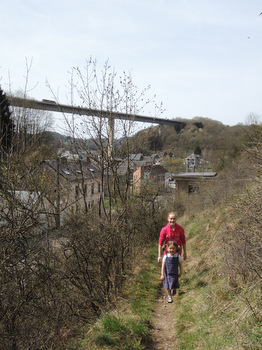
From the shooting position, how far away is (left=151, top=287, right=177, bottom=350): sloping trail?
15.7 feet

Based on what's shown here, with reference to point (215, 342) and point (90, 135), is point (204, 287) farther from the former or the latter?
point (90, 135)

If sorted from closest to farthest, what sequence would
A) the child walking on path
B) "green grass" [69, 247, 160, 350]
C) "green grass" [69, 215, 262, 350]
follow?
1. "green grass" [69, 215, 262, 350]
2. "green grass" [69, 247, 160, 350]
3. the child walking on path

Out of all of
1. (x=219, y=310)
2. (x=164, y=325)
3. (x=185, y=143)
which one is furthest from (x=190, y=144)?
(x=219, y=310)

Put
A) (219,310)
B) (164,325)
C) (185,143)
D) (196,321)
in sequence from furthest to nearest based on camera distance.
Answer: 1. (185,143)
2. (164,325)
3. (196,321)
4. (219,310)

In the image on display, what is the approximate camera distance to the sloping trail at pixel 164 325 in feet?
15.7

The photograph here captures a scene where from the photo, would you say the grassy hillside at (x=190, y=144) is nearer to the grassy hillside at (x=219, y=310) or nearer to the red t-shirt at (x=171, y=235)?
the red t-shirt at (x=171, y=235)

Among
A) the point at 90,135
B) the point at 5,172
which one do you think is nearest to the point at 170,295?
the point at 5,172

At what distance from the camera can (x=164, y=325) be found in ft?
18.1

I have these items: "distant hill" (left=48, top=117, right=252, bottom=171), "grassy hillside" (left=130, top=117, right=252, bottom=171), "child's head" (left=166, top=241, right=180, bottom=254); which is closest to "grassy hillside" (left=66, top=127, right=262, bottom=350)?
"child's head" (left=166, top=241, right=180, bottom=254)

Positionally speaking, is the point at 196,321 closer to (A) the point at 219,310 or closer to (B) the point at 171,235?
(A) the point at 219,310

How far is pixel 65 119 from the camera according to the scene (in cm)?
881

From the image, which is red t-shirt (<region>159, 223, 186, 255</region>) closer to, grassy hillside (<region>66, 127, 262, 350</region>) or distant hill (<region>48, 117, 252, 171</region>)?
grassy hillside (<region>66, 127, 262, 350</region>)

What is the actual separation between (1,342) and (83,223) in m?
2.87

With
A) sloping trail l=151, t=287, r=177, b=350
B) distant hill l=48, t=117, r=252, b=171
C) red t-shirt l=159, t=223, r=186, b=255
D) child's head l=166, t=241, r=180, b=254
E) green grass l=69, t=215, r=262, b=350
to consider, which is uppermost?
distant hill l=48, t=117, r=252, b=171
